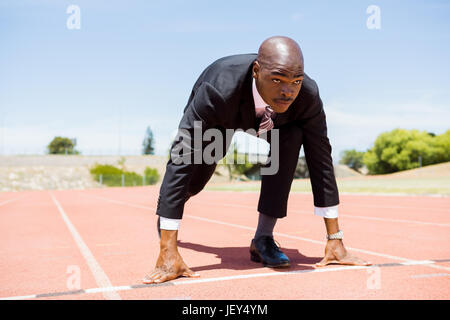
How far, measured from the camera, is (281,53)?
2.81m

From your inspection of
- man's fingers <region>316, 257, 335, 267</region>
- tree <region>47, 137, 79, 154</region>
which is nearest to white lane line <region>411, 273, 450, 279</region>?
man's fingers <region>316, 257, 335, 267</region>

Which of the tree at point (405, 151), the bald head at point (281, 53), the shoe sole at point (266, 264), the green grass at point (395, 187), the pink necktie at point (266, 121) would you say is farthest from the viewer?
the tree at point (405, 151)

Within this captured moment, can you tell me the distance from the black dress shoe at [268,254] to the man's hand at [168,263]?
70cm

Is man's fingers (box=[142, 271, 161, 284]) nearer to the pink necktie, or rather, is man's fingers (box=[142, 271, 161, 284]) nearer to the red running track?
the red running track

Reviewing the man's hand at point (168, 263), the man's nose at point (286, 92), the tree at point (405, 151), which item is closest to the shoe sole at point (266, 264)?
the man's hand at point (168, 263)

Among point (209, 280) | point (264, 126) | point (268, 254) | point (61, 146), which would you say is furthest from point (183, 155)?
point (61, 146)

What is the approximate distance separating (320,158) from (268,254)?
2.89ft

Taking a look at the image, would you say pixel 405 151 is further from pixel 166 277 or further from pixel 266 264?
pixel 166 277

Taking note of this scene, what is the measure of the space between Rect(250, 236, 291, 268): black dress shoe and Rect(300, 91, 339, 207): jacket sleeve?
0.51 meters

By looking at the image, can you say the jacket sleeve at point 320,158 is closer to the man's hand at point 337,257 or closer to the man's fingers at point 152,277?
the man's hand at point 337,257

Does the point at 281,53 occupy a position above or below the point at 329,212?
above

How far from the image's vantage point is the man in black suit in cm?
287

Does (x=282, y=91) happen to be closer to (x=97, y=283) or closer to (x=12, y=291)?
(x=97, y=283)

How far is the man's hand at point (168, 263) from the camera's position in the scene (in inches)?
Result: 117
